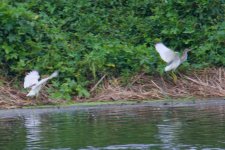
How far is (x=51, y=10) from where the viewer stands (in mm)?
25234

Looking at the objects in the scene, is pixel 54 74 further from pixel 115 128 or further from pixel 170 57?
pixel 115 128

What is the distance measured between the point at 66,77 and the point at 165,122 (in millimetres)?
6048

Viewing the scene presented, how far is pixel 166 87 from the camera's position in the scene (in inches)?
864

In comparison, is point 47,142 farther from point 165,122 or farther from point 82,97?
point 82,97

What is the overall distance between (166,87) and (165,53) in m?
0.87

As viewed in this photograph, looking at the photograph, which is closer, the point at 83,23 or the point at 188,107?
the point at 188,107

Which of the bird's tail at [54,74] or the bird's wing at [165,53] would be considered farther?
the bird's wing at [165,53]

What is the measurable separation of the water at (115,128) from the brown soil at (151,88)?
98 cm

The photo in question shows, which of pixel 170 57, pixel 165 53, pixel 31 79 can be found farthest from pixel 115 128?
pixel 165 53

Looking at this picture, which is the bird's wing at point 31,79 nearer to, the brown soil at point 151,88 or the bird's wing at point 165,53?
the brown soil at point 151,88

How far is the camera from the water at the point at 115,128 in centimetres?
1388

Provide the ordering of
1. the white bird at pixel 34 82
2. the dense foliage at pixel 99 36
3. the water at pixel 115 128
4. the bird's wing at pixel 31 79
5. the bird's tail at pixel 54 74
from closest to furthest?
the water at pixel 115 128
the white bird at pixel 34 82
the bird's wing at pixel 31 79
the bird's tail at pixel 54 74
the dense foliage at pixel 99 36

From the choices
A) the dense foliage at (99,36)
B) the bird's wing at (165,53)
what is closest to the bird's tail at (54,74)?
the dense foliage at (99,36)

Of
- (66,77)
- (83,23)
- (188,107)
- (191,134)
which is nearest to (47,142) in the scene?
(191,134)
